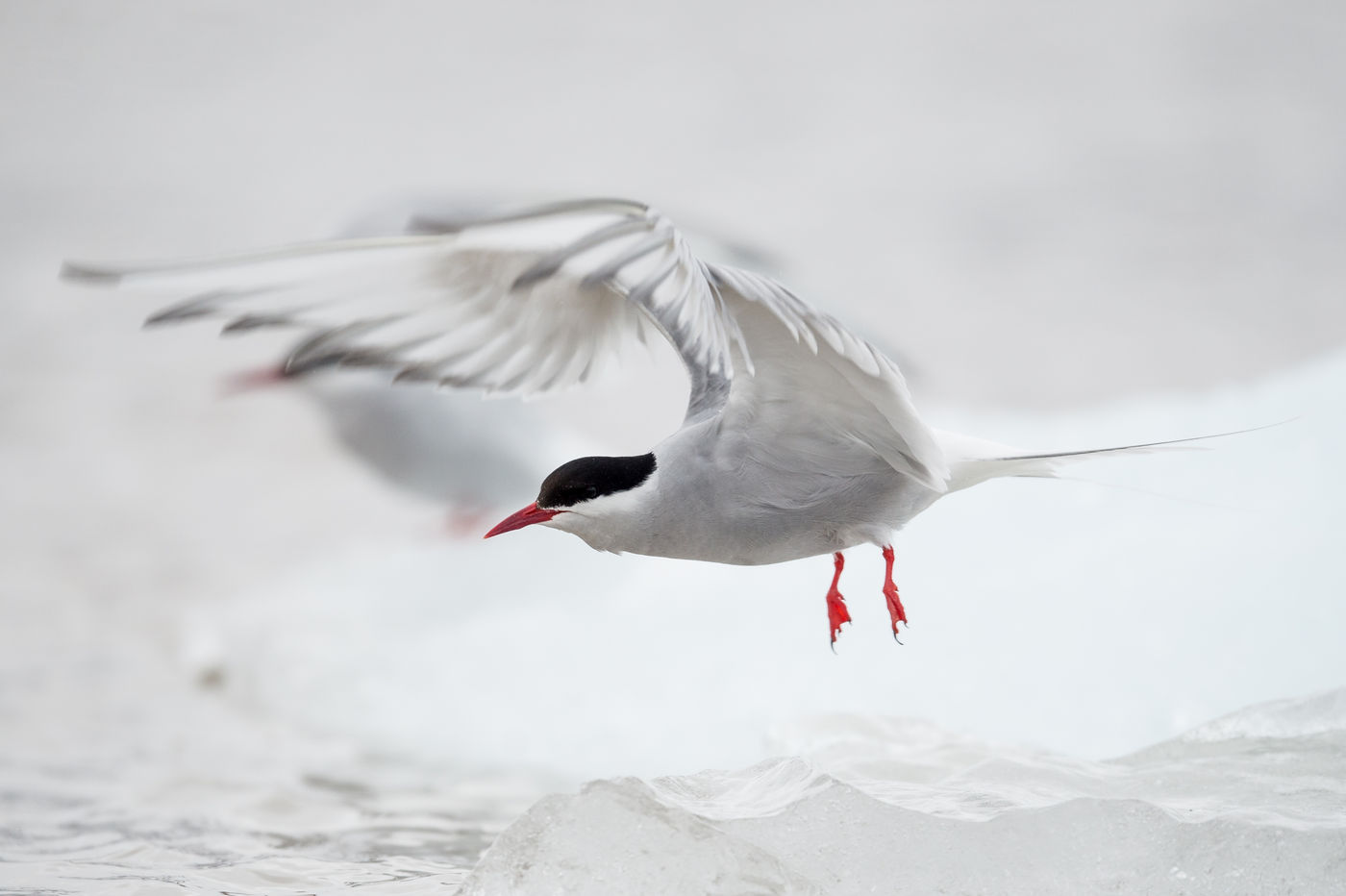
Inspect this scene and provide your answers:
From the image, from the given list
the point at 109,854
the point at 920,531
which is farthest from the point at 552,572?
the point at 109,854

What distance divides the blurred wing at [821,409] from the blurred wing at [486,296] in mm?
41

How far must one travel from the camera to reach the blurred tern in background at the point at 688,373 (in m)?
0.99

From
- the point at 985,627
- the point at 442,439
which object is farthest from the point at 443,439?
the point at 985,627

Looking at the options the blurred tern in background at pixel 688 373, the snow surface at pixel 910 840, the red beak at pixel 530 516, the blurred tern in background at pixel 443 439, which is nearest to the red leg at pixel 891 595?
the blurred tern in background at pixel 688 373

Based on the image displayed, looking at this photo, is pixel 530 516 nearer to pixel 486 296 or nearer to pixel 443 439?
pixel 486 296

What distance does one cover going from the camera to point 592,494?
3.74 feet

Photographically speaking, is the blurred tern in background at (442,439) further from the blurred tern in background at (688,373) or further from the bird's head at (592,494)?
the bird's head at (592,494)

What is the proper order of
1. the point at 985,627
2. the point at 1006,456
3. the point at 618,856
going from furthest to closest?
the point at 985,627 < the point at 1006,456 < the point at 618,856

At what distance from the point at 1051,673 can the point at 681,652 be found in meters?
0.74

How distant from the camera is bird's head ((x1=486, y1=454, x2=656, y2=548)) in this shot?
1139mm

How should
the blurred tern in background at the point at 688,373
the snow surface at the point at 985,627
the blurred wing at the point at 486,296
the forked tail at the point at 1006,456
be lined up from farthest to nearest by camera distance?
the snow surface at the point at 985,627
the forked tail at the point at 1006,456
the blurred tern in background at the point at 688,373
the blurred wing at the point at 486,296

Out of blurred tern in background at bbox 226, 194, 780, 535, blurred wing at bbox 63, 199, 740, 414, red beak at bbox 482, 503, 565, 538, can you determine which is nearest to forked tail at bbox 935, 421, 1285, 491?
blurred wing at bbox 63, 199, 740, 414

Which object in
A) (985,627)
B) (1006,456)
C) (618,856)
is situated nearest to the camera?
Answer: (618,856)

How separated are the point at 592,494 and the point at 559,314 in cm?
25
